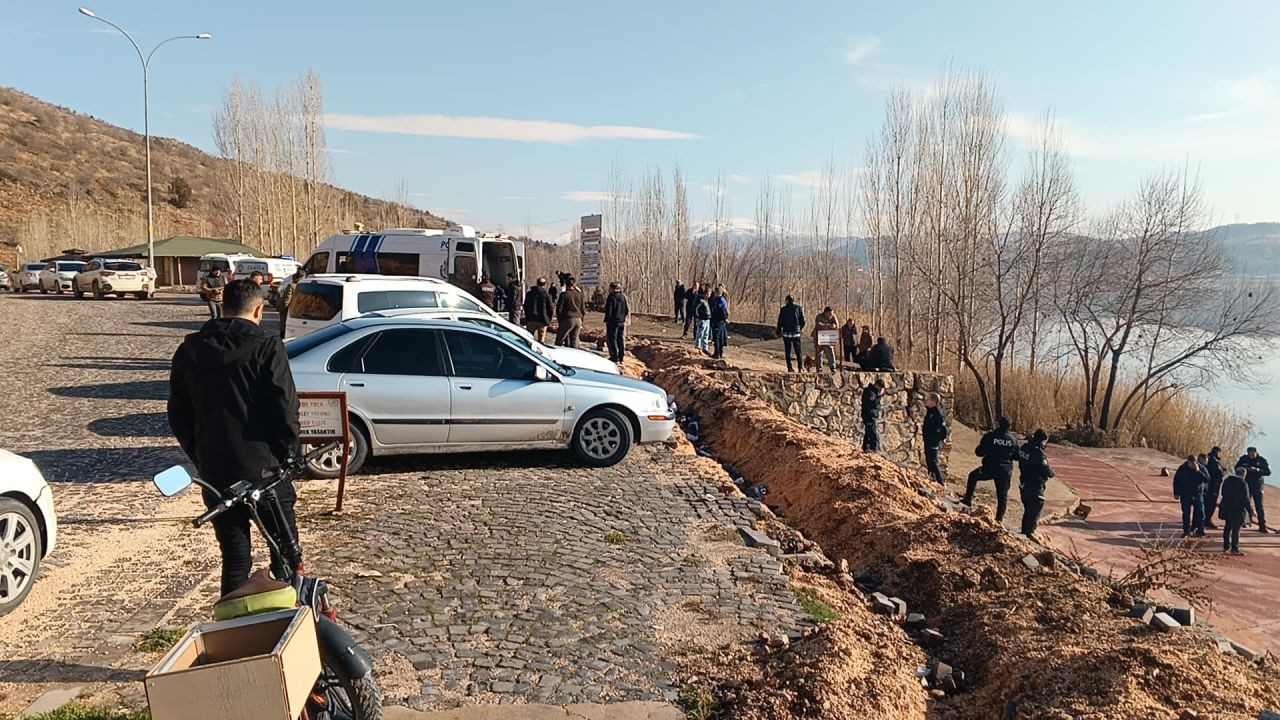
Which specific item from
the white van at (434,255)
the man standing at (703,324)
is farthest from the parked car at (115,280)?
the man standing at (703,324)

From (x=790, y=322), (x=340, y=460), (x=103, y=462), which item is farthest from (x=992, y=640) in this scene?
(x=790, y=322)

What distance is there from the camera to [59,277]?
3650 cm

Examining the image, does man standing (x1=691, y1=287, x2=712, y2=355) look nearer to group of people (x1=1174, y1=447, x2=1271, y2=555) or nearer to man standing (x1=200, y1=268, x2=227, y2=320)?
group of people (x1=1174, y1=447, x2=1271, y2=555)

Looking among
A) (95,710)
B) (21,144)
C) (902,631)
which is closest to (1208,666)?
(902,631)

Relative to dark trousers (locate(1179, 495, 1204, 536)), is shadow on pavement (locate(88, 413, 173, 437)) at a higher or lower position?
higher

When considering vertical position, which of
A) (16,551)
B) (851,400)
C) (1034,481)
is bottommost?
(1034,481)

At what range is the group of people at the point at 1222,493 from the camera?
1555cm

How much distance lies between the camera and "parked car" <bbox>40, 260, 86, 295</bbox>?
120ft

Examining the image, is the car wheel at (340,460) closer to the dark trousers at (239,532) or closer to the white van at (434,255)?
the dark trousers at (239,532)

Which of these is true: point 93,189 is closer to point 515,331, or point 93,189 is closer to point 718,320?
point 718,320

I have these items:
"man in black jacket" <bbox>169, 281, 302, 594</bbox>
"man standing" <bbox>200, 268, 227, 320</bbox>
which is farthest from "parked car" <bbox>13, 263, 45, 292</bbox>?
"man in black jacket" <bbox>169, 281, 302, 594</bbox>

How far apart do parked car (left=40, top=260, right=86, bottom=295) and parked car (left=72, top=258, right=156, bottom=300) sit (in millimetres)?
2233

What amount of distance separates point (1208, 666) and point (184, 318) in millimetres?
26994

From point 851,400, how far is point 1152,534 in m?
6.58
